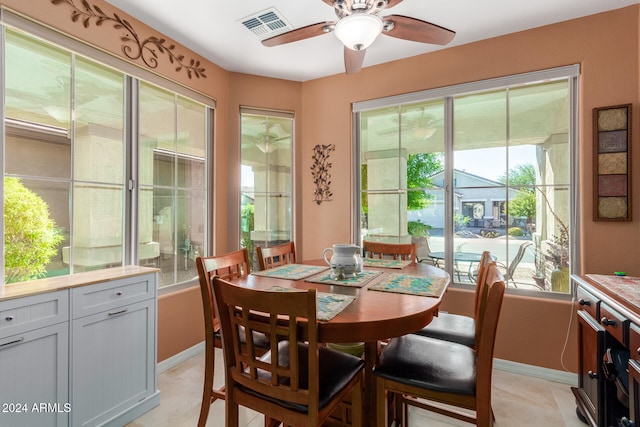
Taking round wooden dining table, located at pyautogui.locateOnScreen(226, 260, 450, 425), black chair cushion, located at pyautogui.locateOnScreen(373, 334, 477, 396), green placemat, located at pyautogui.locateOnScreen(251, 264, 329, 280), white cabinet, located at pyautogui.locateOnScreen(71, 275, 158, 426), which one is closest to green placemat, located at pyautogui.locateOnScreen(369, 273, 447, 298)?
round wooden dining table, located at pyautogui.locateOnScreen(226, 260, 450, 425)

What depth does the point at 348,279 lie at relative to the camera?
169 centimetres

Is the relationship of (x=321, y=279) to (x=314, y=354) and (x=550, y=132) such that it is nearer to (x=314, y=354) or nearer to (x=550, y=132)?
(x=314, y=354)

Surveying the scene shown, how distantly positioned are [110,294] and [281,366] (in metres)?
1.18

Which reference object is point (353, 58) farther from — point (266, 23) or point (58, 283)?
point (58, 283)

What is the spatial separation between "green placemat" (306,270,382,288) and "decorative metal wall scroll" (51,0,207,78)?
209cm

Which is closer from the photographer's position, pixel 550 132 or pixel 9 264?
pixel 9 264

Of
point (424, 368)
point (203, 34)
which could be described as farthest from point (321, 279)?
point (203, 34)

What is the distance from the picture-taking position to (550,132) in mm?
2422

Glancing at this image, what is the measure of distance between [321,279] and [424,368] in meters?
0.65

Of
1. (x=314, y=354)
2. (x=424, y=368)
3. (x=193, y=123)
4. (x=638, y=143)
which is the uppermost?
(x=193, y=123)

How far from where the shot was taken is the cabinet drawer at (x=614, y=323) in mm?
1307

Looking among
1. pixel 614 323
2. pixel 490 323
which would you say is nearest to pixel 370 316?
pixel 490 323

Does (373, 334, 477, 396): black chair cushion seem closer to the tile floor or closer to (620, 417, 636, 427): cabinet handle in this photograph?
(620, 417, 636, 427): cabinet handle

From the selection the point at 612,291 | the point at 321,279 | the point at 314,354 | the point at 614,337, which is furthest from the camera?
the point at 321,279
